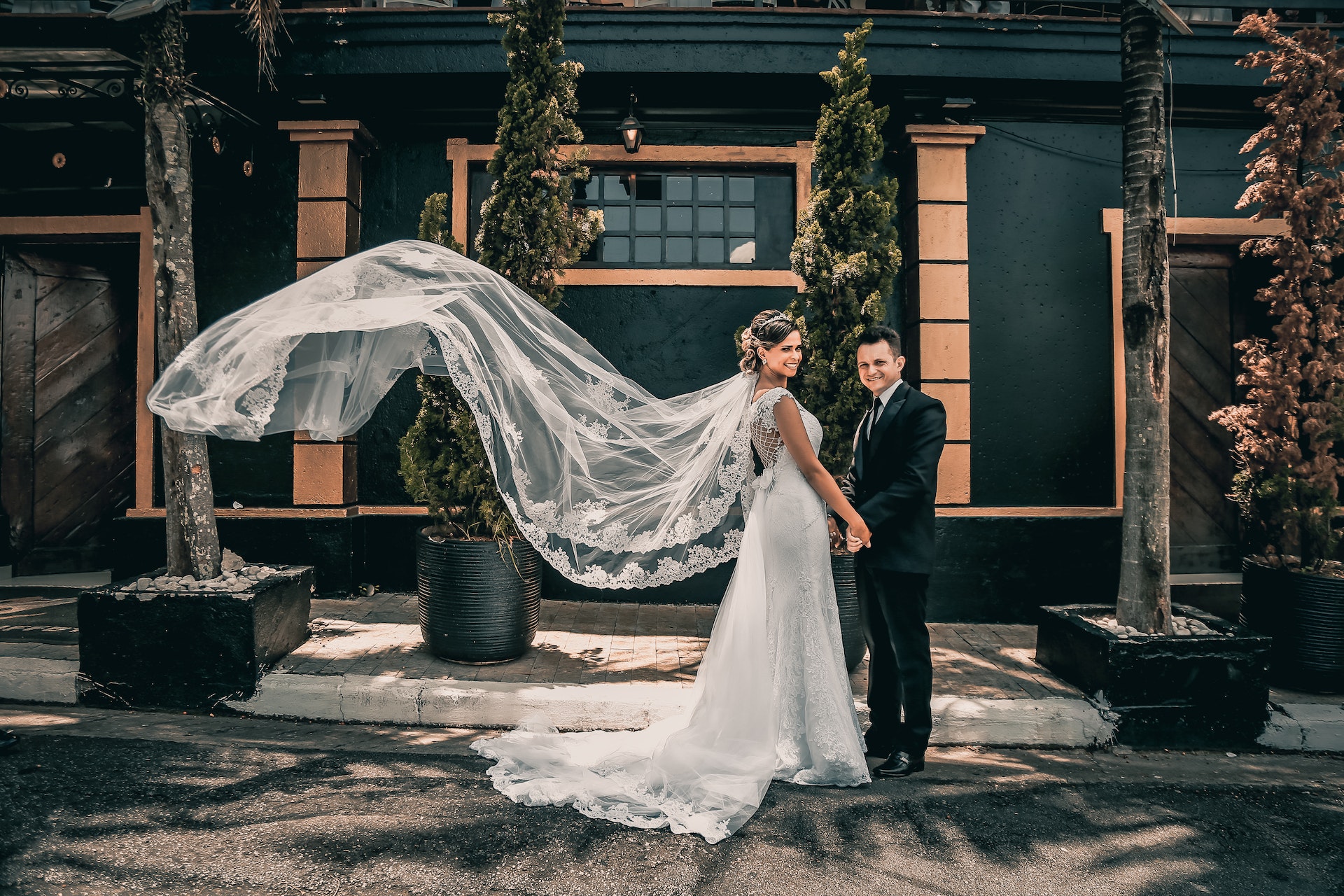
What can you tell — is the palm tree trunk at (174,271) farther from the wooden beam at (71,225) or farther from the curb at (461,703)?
the wooden beam at (71,225)

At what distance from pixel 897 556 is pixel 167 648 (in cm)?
451

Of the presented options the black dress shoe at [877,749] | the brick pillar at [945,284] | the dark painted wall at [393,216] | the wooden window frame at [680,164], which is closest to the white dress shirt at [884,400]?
the black dress shoe at [877,749]

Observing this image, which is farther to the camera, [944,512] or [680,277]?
[680,277]

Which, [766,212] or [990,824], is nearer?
[990,824]

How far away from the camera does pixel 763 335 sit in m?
3.84

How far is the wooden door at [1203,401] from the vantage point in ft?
24.4

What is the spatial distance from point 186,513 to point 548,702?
2.93m

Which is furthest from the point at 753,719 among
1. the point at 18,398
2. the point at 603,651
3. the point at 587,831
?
the point at 18,398

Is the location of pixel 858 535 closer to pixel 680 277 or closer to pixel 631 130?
pixel 680 277

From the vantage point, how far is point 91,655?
4727mm

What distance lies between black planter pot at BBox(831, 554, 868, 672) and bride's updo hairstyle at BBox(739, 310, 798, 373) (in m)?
1.86

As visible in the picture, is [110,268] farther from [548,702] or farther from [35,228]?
[548,702]

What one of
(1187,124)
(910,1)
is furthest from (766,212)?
(1187,124)

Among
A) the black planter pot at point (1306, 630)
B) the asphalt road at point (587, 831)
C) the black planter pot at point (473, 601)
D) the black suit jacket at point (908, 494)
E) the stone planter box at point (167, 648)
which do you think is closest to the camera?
the asphalt road at point (587, 831)
